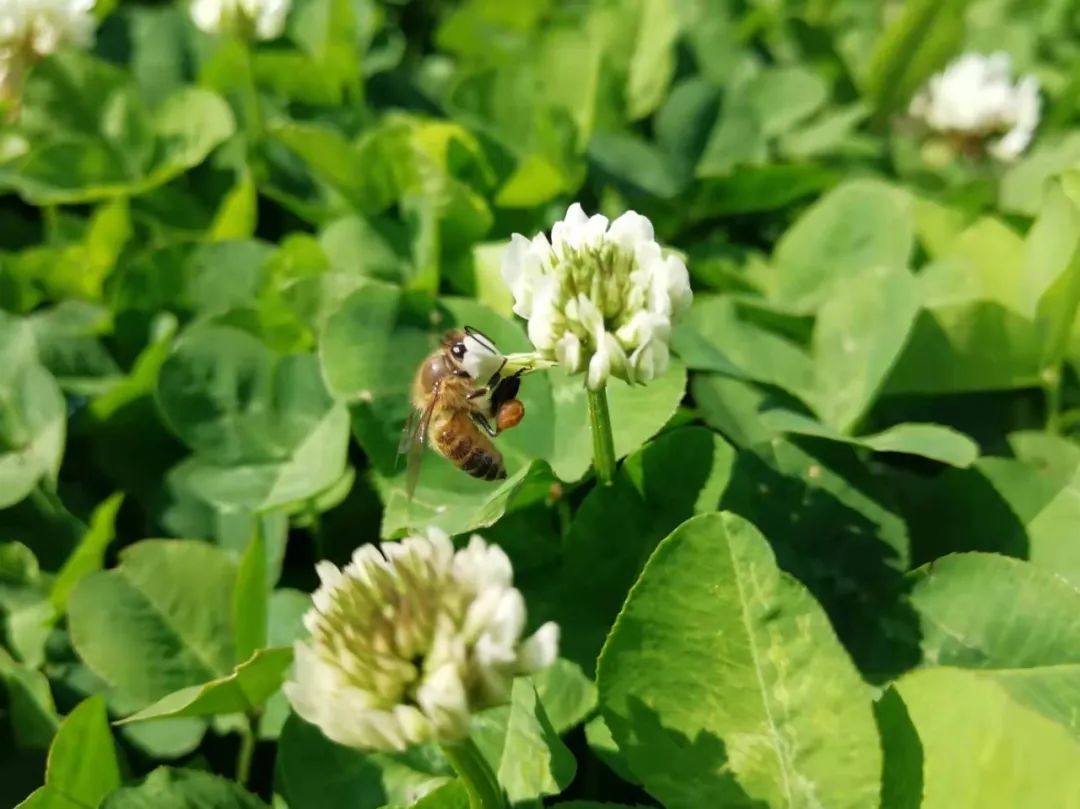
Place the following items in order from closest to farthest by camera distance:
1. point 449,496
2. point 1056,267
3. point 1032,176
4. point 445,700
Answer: point 445,700
point 449,496
point 1056,267
point 1032,176

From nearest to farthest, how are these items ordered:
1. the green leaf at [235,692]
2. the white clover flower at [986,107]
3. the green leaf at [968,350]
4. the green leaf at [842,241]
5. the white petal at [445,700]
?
the white petal at [445,700]
the green leaf at [235,692]
the green leaf at [968,350]
the green leaf at [842,241]
the white clover flower at [986,107]

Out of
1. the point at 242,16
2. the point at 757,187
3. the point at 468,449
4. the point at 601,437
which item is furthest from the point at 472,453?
the point at 242,16

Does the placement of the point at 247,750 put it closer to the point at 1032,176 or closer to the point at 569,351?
the point at 569,351

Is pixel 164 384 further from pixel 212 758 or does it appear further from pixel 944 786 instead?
pixel 944 786

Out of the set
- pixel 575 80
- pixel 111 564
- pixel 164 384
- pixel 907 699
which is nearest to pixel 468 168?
pixel 575 80

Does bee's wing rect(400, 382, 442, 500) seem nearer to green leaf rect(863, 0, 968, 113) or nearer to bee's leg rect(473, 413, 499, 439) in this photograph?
bee's leg rect(473, 413, 499, 439)

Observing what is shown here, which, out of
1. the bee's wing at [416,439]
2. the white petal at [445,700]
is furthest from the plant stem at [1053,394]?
the white petal at [445,700]

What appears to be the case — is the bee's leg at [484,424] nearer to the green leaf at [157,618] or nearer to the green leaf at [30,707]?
the green leaf at [157,618]

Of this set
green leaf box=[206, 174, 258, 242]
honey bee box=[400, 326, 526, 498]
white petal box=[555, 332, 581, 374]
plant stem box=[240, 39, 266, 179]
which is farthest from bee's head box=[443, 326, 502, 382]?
plant stem box=[240, 39, 266, 179]
